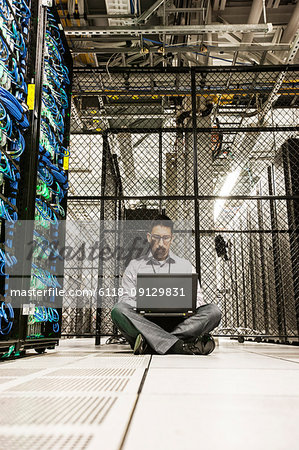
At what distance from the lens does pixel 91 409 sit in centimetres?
74

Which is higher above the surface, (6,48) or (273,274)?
(6,48)

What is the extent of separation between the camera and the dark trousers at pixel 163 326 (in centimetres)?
252

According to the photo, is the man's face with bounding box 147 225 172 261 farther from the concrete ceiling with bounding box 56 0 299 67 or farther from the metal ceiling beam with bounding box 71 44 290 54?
the metal ceiling beam with bounding box 71 44 290 54

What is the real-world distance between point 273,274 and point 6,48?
443 cm

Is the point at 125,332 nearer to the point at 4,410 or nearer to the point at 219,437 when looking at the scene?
the point at 4,410

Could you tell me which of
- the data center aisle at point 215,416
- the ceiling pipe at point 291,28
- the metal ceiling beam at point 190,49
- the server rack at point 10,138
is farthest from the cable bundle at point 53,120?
the ceiling pipe at point 291,28

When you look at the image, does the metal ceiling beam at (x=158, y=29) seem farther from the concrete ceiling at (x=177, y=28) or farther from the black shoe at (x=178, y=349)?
the black shoe at (x=178, y=349)

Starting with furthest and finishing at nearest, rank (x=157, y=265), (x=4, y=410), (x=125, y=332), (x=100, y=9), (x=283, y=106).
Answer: (x=283, y=106) → (x=100, y=9) → (x=157, y=265) → (x=125, y=332) → (x=4, y=410)

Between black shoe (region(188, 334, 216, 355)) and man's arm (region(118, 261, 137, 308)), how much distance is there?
557 millimetres

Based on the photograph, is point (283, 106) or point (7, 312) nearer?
point (7, 312)

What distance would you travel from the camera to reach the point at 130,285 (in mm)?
3086

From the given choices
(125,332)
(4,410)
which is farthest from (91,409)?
(125,332)

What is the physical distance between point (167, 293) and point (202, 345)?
45 centimetres

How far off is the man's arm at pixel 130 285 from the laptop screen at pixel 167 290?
34cm
